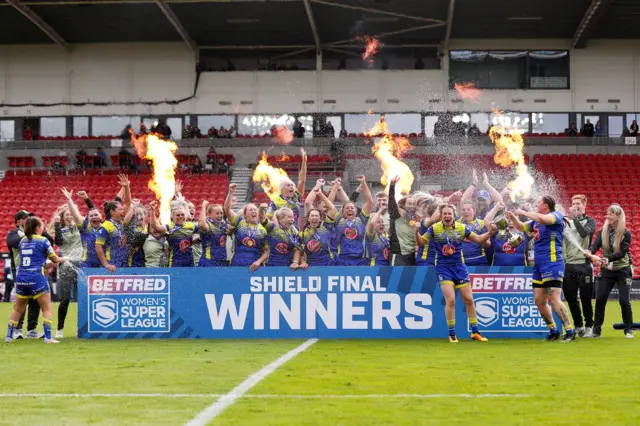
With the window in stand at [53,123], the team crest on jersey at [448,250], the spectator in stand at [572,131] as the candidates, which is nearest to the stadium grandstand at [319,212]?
the team crest on jersey at [448,250]

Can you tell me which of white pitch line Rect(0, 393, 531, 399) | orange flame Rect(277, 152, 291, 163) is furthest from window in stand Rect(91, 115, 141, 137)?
white pitch line Rect(0, 393, 531, 399)

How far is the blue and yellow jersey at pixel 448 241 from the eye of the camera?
45.3 ft

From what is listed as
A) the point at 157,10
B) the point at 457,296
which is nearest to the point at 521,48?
the point at 157,10

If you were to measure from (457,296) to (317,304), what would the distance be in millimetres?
2064

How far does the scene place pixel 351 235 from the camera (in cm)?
1514

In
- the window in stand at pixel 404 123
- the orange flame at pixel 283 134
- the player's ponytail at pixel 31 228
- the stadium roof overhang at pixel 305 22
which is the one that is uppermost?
the stadium roof overhang at pixel 305 22

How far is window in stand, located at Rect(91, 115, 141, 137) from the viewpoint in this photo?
39.9m

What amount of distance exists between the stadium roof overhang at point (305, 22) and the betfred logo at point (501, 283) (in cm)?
2091

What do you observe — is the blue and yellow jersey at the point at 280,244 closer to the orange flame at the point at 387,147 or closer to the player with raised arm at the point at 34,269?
the player with raised arm at the point at 34,269

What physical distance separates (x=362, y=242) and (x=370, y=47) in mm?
25197

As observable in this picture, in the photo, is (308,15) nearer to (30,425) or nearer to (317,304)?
(317,304)

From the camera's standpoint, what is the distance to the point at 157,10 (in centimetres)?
3566

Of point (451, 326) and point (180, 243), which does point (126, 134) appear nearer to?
point (180, 243)

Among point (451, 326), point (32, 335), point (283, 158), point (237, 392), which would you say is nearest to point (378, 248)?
point (451, 326)
